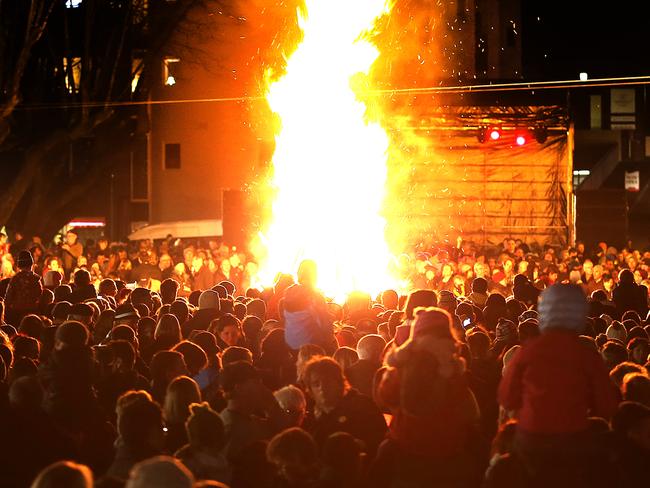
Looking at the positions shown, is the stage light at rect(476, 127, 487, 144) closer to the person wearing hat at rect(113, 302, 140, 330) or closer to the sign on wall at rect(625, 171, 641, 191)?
the person wearing hat at rect(113, 302, 140, 330)

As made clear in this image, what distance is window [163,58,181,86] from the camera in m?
37.0

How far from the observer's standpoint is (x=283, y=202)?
1989cm

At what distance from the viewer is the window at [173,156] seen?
38250mm

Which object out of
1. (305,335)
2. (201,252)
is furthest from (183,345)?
(201,252)

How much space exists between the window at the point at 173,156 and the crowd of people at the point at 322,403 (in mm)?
27950

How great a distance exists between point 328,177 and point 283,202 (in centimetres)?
100

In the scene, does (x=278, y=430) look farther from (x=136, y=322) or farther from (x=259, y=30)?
(x=259, y=30)

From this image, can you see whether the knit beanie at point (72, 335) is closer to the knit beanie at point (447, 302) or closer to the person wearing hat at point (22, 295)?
the knit beanie at point (447, 302)

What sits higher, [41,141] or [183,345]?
[41,141]

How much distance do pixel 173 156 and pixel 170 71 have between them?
3137 millimetres

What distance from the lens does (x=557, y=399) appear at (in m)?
5.50

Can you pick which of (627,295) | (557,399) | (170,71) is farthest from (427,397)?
(170,71)

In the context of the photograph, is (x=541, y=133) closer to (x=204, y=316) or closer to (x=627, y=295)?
(x=627, y=295)

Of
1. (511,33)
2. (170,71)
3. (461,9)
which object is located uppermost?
(511,33)
